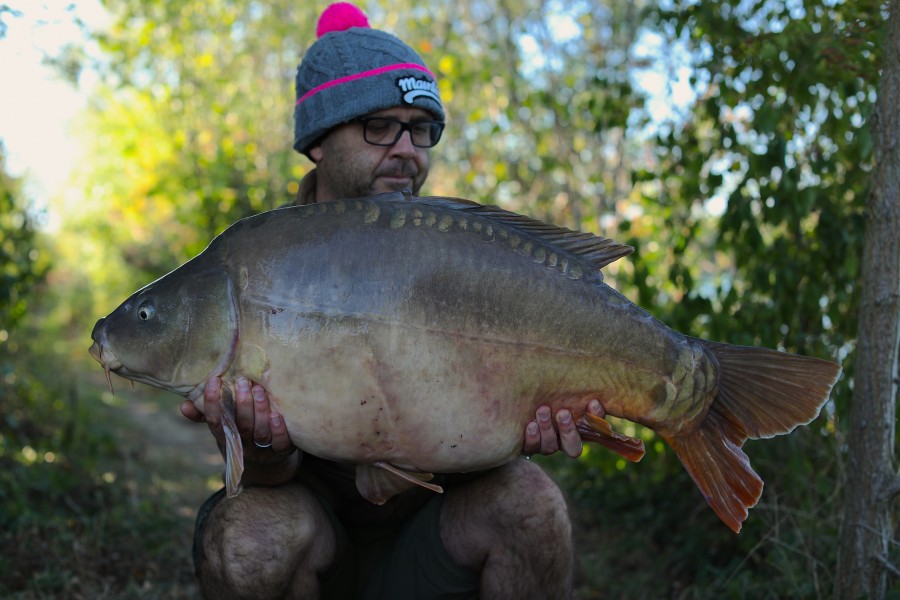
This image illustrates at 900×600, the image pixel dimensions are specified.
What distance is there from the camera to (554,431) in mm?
1908

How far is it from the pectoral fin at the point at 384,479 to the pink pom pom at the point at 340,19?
1.45m

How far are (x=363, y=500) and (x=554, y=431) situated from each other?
2.33 ft

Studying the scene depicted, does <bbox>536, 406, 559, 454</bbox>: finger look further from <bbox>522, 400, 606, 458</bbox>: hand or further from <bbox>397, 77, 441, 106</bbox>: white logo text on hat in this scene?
<bbox>397, 77, 441, 106</bbox>: white logo text on hat

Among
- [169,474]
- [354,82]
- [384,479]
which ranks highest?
[354,82]

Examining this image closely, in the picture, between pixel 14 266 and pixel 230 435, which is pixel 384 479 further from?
pixel 14 266

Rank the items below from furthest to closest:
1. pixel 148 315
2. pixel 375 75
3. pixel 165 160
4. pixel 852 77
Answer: pixel 165 160 → pixel 852 77 → pixel 375 75 → pixel 148 315

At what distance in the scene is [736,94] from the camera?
3.13 metres

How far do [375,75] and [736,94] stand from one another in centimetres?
141

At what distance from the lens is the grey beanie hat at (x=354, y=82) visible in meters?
2.45

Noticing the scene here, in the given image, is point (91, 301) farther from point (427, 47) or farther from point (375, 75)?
point (375, 75)

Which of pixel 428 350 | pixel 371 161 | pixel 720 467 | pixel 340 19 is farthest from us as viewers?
pixel 340 19

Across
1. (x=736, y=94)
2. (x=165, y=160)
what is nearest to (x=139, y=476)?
(x=736, y=94)

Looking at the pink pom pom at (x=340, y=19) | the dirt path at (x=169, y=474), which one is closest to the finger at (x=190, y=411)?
the dirt path at (x=169, y=474)

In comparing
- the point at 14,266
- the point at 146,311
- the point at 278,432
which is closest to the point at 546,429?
the point at 278,432
